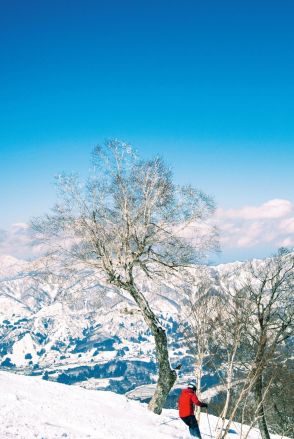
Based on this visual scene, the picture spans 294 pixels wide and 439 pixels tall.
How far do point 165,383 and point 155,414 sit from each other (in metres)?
1.41

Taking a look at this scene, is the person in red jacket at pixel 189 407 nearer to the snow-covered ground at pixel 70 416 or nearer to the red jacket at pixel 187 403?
the red jacket at pixel 187 403

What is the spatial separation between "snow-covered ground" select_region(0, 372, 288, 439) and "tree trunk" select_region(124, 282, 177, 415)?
70 cm

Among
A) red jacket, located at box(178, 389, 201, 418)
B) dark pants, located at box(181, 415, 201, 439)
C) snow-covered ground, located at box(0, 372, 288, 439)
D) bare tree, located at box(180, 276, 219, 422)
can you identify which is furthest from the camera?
bare tree, located at box(180, 276, 219, 422)

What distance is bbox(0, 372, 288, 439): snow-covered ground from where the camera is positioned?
11.0 metres

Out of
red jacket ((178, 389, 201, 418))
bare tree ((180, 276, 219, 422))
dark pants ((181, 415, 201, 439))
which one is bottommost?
dark pants ((181, 415, 201, 439))

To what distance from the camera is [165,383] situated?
59.6ft

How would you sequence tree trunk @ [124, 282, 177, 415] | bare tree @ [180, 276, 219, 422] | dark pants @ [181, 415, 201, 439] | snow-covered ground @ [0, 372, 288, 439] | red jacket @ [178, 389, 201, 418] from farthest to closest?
1. bare tree @ [180, 276, 219, 422]
2. tree trunk @ [124, 282, 177, 415]
3. dark pants @ [181, 415, 201, 439]
4. red jacket @ [178, 389, 201, 418]
5. snow-covered ground @ [0, 372, 288, 439]

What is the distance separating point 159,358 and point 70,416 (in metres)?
6.06

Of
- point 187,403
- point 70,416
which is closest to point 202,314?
point 187,403

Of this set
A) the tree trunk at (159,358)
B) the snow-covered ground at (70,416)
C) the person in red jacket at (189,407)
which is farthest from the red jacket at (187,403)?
the tree trunk at (159,358)

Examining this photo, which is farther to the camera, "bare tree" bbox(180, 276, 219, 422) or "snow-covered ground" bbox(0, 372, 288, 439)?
"bare tree" bbox(180, 276, 219, 422)

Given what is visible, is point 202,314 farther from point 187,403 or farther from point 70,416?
point 70,416

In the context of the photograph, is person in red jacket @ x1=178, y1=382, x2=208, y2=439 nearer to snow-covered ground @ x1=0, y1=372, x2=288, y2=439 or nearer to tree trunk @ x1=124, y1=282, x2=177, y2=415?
snow-covered ground @ x1=0, y1=372, x2=288, y2=439

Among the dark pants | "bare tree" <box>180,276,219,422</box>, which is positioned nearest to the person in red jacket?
the dark pants
